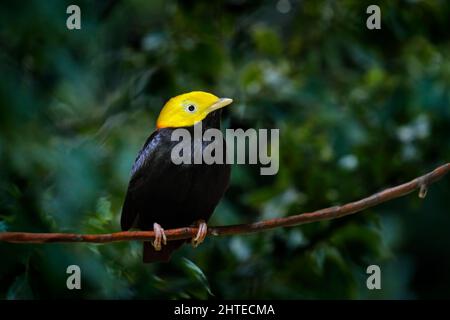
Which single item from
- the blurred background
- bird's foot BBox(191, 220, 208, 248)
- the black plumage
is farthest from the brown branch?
the blurred background

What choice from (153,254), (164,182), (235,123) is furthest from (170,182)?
(235,123)

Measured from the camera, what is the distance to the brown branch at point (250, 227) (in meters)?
1.98

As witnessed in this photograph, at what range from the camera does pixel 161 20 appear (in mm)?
4355

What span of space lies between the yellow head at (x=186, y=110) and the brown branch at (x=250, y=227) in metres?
0.29

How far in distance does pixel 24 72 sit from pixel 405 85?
7.84 ft

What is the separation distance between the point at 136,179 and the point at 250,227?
1.34 feet

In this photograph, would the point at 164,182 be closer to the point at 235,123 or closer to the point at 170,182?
the point at 170,182

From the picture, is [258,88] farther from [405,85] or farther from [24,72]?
[24,72]

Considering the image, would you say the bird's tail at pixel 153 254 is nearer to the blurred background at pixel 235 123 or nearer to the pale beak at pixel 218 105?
the blurred background at pixel 235 123

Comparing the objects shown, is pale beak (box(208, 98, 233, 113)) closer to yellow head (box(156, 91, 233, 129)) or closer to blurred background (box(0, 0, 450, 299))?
yellow head (box(156, 91, 233, 129))

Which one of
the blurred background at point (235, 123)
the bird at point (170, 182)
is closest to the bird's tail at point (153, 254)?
the bird at point (170, 182)

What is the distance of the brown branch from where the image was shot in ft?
6.50

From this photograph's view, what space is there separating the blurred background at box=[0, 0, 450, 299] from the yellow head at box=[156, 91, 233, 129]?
602mm
